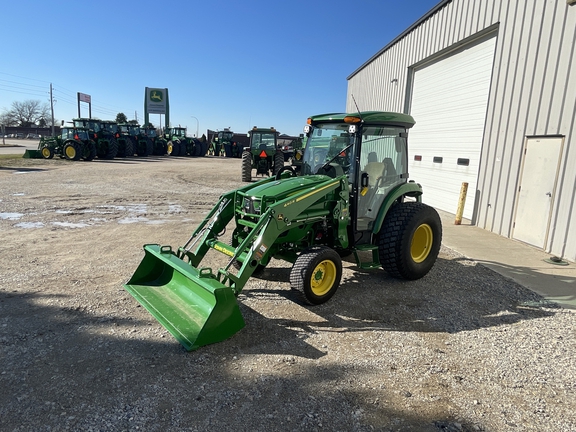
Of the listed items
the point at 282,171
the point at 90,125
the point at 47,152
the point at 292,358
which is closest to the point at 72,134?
the point at 47,152

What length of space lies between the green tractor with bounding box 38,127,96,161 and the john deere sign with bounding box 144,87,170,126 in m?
21.7

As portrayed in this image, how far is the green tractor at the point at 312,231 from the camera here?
3646mm

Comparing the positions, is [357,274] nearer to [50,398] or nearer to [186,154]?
[50,398]

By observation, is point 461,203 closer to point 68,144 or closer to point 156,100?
point 68,144

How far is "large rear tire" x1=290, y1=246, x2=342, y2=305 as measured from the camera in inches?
157

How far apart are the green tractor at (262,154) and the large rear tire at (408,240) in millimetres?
11477

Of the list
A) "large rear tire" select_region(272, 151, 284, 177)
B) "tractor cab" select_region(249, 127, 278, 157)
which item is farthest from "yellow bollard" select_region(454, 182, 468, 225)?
"tractor cab" select_region(249, 127, 278, 157)

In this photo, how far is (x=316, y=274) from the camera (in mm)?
4195

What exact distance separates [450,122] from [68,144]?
19777 millimetres

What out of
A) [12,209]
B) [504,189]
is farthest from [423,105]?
[12,209]

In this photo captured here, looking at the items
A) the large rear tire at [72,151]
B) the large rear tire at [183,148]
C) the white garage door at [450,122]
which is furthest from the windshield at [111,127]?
the white garage door at [450,122]

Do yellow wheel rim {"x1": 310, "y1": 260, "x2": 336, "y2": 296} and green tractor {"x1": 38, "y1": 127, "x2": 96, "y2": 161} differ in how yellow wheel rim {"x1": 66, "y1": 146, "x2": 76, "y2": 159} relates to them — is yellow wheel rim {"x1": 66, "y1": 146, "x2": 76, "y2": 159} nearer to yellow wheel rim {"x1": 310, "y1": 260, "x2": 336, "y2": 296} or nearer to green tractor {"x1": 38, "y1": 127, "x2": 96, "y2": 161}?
green tractor {"x1": 38, "y1": 127, "x2": 96, "y2": 161}

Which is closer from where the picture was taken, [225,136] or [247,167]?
[247,167]

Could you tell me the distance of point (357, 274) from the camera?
540 cm
